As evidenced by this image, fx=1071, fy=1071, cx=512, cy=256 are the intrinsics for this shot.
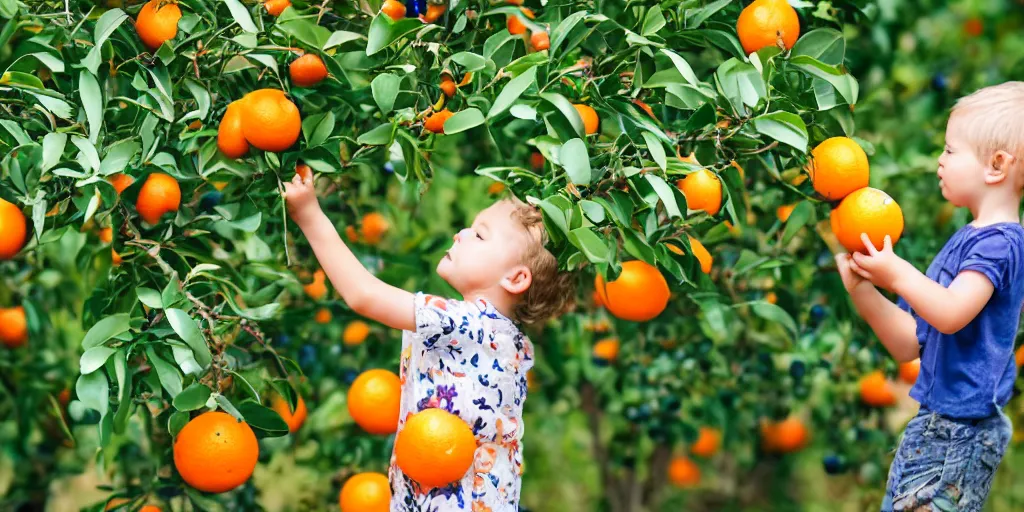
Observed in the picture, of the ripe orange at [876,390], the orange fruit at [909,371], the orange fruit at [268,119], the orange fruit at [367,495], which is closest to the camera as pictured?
the orange fruit at [268,119]

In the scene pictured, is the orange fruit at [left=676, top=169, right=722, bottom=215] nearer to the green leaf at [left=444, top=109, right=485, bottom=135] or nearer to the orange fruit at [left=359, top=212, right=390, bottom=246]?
the green leaf at [left=444, top=109, right=485, bottom=135]

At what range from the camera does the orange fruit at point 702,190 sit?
168 centimetres

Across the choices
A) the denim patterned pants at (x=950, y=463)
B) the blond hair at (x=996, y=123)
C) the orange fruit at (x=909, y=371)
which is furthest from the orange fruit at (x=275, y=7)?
the orange fruit at (x=909, y=371)

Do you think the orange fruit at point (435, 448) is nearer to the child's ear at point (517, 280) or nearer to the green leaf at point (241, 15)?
the child's ear at point (517, 280)

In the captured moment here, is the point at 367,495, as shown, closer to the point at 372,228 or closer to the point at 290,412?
the point at 290,412

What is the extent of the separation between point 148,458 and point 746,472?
222cm

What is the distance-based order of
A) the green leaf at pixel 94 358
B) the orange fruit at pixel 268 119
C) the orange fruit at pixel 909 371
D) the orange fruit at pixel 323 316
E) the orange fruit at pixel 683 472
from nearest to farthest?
the green leaf at pixel 94 358, the orange fruit at pixel 268 119, the orange fruit at pixel 909 371, the orange fruit at pixel 323 316, the orange fruit at pixel 683 472

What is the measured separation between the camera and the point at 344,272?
66.7 inches

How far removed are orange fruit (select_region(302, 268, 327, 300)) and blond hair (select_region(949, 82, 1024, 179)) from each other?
1.35m

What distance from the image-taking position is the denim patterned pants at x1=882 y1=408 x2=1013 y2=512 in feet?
5.50

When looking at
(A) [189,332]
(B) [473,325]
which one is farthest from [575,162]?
(A) [189,332]

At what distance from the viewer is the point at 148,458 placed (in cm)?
256

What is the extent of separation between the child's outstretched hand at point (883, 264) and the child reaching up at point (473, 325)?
50 cm

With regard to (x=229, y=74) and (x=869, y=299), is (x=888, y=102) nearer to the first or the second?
(x=869, y=299)
